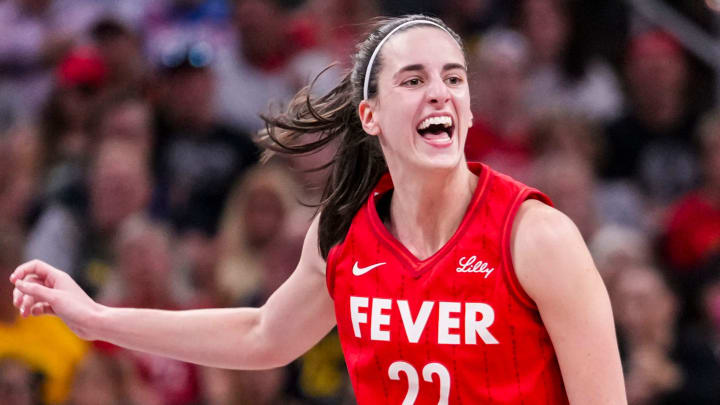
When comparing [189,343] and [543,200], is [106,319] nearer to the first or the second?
A: [189,343]

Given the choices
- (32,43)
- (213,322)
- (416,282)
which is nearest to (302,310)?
(213,322)

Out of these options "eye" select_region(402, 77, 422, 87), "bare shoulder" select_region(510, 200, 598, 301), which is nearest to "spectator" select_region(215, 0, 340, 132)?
"eye" select_region(402, 77, 422, 87)

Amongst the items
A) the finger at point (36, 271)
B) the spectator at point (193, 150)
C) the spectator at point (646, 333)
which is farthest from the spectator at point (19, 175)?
the spectator at point (646, 333)

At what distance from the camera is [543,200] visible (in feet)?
9.93

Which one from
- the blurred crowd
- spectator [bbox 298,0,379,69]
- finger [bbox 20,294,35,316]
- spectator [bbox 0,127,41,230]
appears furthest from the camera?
spectator [bbox 298,0,379,69]

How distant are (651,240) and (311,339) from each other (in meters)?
3.12

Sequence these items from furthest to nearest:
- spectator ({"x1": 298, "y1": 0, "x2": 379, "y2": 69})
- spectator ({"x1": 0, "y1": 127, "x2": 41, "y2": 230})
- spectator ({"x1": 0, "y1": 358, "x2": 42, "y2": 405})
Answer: spectator ({"x1": 298, "y1": 0, "x2": 379, "y2": 69}) → spectator ({"x1": 0, "y1": 127, "x2": 41, "y2": 230}) → spectator ({"x1": 0, "y1": 358, "x2": 42, "y2": 405})

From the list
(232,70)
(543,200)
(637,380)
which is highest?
(232,70)

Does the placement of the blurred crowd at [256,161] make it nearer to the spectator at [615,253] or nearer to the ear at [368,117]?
the spectator at [615,253]

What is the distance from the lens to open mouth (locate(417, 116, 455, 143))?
3041 mm

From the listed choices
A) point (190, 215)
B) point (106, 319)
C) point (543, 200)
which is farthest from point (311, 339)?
point (190, 215)

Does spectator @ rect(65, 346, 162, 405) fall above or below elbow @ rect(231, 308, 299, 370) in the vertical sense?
below

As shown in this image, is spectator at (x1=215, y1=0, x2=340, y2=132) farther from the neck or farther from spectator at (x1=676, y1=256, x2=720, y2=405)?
the neck

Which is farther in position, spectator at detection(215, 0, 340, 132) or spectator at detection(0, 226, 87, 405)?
spectator at detection(215, 0, 340, 132)
